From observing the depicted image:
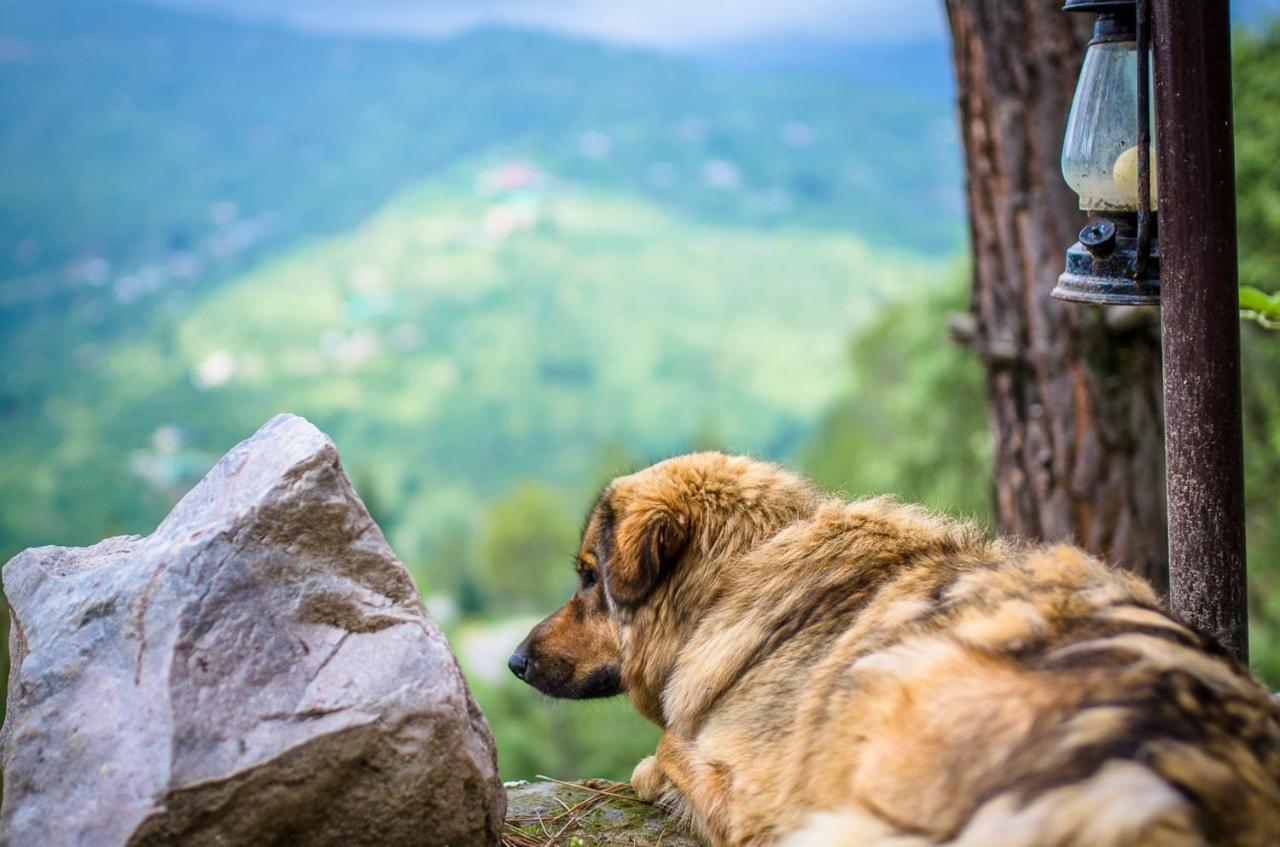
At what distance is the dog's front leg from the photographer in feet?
11.3

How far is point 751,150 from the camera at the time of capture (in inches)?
1828

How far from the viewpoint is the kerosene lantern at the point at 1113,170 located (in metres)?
3.22

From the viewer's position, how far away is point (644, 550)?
3.82 meters

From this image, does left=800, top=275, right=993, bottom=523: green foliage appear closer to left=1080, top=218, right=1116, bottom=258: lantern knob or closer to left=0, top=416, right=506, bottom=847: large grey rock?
left=1080, top=218, right=1116, bottom=258: lantern knob

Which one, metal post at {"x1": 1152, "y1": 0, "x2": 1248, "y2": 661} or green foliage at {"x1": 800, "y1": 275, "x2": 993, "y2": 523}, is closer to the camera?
metal post at {"x1": 1152, "y1": 0, "x2": 1248, "y2": 661}

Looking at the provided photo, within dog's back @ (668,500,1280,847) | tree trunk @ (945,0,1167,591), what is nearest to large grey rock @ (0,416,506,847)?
dog's back @ (668,500,1280,847)

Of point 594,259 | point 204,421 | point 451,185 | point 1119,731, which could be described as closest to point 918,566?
point 1119,731

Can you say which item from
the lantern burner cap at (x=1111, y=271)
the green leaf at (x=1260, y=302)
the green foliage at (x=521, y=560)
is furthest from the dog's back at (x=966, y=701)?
the green foliage at (x=521, y=560)

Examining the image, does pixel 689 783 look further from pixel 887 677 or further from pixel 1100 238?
pixel 1100 238

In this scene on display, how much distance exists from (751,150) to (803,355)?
12448 mm

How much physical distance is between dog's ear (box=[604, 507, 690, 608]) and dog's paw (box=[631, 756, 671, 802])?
0.59 m

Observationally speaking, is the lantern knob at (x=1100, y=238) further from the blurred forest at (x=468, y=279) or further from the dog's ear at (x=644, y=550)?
the blurred forest at (x=468, y=279)

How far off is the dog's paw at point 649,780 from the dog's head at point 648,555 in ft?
0.62

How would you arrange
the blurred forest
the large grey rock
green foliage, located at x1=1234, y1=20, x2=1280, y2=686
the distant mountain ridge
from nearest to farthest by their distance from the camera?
the large grey rock
green foliage, located at x1=1234, y1=20, x2=1280, y2=686
the blurred forest
the distant mountain ridge
